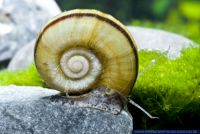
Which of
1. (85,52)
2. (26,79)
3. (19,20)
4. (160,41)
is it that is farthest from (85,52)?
(19,20)

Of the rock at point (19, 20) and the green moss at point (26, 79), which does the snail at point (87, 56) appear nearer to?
the green moss at point (26, 79)

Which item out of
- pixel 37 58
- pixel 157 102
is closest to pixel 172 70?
pixel 157 102

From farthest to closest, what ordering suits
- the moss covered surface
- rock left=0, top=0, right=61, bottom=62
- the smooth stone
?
1. rock left=0, top=0, right=61, bottom=62
2. the smooth stone
3. the moss covered surface

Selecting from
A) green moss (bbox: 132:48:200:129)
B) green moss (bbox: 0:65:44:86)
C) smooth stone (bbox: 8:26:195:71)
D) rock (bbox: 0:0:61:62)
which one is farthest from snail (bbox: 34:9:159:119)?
rock (bbox: 0:0:61:62)

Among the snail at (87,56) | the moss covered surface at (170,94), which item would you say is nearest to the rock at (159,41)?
the moss covered surface at (170,94)

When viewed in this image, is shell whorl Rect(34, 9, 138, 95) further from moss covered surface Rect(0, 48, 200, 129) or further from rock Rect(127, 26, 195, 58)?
rock Rect(127, 26, 195, 58)

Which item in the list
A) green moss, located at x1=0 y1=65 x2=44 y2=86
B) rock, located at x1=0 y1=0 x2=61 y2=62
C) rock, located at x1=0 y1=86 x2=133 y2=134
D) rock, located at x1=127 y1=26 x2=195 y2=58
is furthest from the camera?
rock, located at x1=0 y1=0 x2=61 y2=62

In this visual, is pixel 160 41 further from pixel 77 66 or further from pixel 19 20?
pixel 19 20
